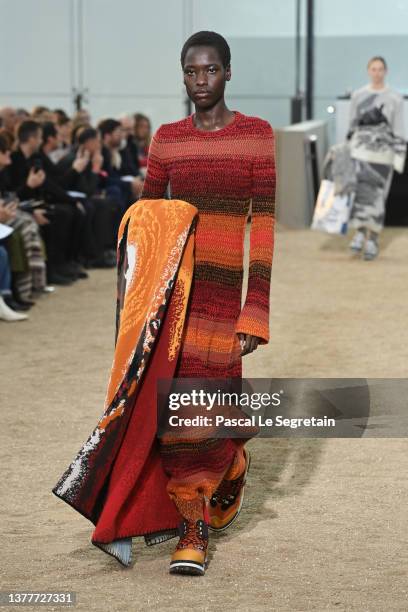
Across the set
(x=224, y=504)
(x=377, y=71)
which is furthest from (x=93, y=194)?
(x=224, y=504)

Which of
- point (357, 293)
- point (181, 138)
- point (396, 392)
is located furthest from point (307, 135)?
point (181, 138)

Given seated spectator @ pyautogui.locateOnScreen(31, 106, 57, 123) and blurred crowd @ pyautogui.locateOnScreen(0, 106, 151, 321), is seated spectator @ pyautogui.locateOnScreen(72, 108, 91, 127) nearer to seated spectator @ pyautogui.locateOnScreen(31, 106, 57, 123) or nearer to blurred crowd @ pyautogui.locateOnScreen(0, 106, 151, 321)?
blurred crowd @ pyautogui.locateOnScreen(0, 106, 151, 321)

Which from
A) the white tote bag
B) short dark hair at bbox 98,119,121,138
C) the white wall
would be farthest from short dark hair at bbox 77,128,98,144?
the white wall

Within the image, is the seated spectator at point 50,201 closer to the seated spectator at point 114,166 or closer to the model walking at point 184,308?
the seated spectator at point 114,166

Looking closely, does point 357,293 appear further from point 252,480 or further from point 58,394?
point 252,480

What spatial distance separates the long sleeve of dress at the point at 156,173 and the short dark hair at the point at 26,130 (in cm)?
567

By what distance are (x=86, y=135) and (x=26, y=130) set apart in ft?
3.61

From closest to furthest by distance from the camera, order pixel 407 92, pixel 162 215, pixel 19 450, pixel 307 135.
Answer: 1. pixel 162 215
2. pixel 19 450
3. pixel 307 135
4. pixel 407 92

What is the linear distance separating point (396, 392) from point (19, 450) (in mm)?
1865

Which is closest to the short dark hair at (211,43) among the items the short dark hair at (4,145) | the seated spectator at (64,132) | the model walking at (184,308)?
the model walking at (184,308)

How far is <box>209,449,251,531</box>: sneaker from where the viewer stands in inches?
153

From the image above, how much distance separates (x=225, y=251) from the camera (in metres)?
3.56

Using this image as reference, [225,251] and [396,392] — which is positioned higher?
[225,251]

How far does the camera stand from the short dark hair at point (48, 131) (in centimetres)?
1025
